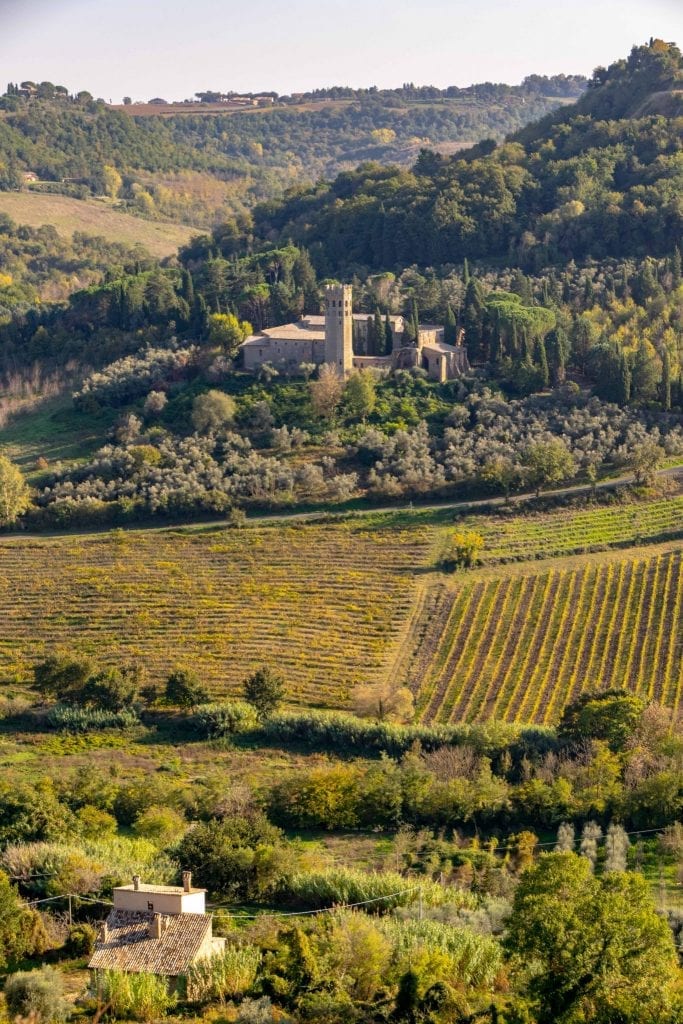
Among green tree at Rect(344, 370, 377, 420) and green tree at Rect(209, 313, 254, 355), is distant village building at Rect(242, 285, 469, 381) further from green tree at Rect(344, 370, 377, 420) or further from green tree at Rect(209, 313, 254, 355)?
green tree at Rect(344, 370, 377, 420)

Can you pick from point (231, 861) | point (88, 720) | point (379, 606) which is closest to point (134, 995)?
point (231, 861)

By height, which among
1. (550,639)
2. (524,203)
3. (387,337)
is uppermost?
(524,203)

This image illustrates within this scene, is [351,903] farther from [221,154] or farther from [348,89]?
[348,89]

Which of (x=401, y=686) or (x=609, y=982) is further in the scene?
(x=401, y=686)

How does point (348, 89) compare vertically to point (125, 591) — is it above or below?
above

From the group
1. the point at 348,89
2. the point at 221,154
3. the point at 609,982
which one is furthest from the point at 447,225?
the point at 348,89

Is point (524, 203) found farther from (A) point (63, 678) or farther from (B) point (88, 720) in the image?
(B) point (88, 720)

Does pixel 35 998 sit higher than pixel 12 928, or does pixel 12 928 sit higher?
pixel 35 998

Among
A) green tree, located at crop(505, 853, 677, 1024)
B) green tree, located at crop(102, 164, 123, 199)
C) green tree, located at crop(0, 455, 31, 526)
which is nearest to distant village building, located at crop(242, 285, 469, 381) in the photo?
green tree, located at crop(0, 455, 31, 526)

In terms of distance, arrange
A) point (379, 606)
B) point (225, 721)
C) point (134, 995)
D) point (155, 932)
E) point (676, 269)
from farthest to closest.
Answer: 1. point (676, 269)
2. point (379, 606)
3. point (225, 721)
4. point (155, 932)
5. point (134, 995)
